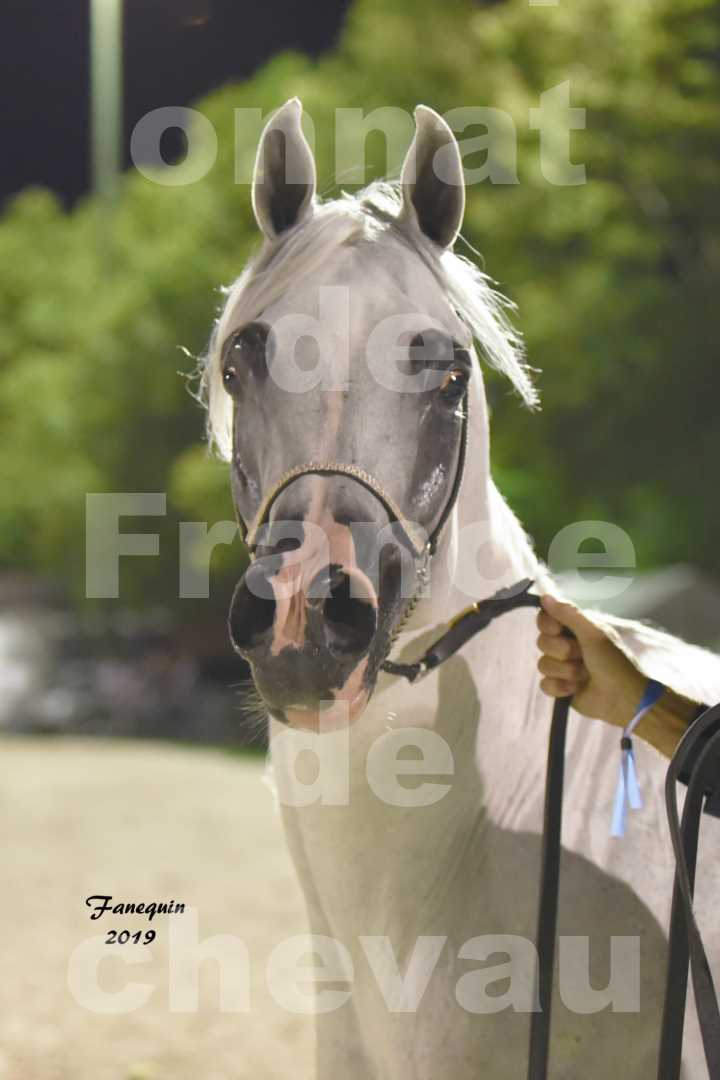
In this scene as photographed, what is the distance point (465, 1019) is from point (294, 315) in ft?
3.87

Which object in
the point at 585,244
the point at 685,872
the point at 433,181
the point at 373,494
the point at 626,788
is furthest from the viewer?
the point at 585,244

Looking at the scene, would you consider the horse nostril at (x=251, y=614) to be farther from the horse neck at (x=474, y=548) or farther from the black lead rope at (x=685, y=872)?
the black lead rope at (x=685, y=872)

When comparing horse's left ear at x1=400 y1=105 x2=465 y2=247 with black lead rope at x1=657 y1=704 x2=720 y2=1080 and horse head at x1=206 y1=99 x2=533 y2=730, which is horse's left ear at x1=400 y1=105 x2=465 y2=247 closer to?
horse head at x1=206 y1=99 x2=533 y2=730

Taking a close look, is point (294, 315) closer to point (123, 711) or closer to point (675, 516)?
point (675, 516)

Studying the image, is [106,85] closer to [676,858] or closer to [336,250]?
[336,250]

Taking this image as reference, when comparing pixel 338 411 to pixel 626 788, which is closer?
pixel 338 411

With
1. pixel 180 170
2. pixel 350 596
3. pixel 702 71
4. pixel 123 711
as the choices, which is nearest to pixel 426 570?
pixel 350 596

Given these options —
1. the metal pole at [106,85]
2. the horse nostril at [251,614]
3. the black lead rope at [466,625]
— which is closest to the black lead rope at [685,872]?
the black lead rope at [466,625]

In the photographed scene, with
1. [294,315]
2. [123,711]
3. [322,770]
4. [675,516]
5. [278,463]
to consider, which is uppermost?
[294,315]

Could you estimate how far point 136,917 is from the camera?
22.3 ft

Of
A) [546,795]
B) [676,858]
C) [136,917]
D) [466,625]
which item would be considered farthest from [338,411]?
[136,917]

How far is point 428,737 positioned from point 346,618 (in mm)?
449

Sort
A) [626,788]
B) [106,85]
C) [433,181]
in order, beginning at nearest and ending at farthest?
[626,788] → [433,181] → [106,85]

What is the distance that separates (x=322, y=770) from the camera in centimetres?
191
